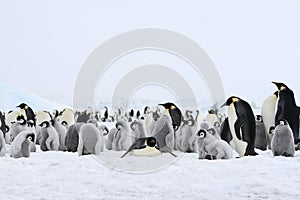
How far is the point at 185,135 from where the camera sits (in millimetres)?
2467

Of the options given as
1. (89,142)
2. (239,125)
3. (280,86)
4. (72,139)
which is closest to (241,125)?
(239,125)

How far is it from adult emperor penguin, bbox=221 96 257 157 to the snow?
24cm

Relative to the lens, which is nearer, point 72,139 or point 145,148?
point 145,148

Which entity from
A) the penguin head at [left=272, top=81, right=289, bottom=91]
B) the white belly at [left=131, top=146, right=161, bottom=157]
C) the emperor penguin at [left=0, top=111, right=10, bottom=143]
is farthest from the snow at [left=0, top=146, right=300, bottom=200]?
the emperor penguin at [left=0, top=111, right=10, bottom=143]

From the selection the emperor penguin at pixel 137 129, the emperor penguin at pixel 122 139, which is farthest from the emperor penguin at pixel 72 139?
the emperor penguin at pixel 137 129

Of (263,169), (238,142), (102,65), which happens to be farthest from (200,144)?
(102,65)

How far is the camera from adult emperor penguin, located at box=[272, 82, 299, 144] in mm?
2449

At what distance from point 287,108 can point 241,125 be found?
1.10 ft

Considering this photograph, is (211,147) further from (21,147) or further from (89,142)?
(21,147)

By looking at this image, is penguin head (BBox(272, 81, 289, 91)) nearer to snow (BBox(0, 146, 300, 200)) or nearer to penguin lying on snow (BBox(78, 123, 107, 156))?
snow (BBox(0, 146, 300, 200))

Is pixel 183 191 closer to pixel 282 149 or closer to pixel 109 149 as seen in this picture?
pixel 282 149

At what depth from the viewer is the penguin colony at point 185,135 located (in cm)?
212

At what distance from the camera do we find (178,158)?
211 centimetres

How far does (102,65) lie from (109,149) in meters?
0.51
